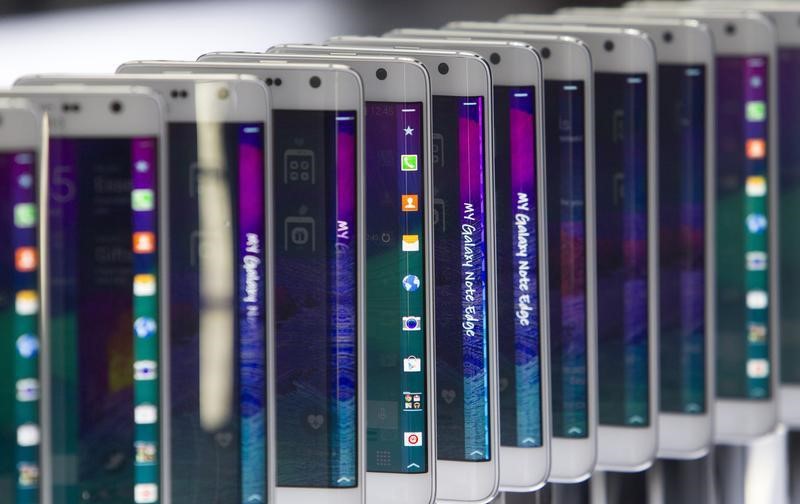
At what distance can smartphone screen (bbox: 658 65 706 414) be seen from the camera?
1327mm

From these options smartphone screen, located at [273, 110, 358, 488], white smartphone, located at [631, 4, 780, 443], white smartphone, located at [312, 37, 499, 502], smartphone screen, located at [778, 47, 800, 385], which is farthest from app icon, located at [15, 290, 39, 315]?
smartphone screen, located at [778, 47, 800, 385]

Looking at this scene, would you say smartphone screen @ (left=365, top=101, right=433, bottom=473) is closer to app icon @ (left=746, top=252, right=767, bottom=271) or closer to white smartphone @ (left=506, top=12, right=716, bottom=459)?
white smartphone @ (left=506, top=12, right=716, bottom=459)

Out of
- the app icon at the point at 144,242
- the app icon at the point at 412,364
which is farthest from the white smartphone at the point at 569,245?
the app icon at the point at 144,242

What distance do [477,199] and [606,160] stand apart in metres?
0.22

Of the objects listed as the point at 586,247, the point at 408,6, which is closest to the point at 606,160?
the point at 586,247

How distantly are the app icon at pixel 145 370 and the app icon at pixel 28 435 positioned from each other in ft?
0.23

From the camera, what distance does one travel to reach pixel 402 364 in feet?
3.47

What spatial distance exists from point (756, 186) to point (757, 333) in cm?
13

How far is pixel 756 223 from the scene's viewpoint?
1.41 m

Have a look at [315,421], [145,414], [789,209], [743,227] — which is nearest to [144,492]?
[145,414]

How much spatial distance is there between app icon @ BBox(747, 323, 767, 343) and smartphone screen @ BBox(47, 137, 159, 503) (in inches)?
27.1

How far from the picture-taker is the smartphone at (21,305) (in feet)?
2.69

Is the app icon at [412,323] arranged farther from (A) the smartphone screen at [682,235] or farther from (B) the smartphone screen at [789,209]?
(B) the smartphone screen at [789,209]

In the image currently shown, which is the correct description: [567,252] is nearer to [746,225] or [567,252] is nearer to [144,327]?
[746,225]
